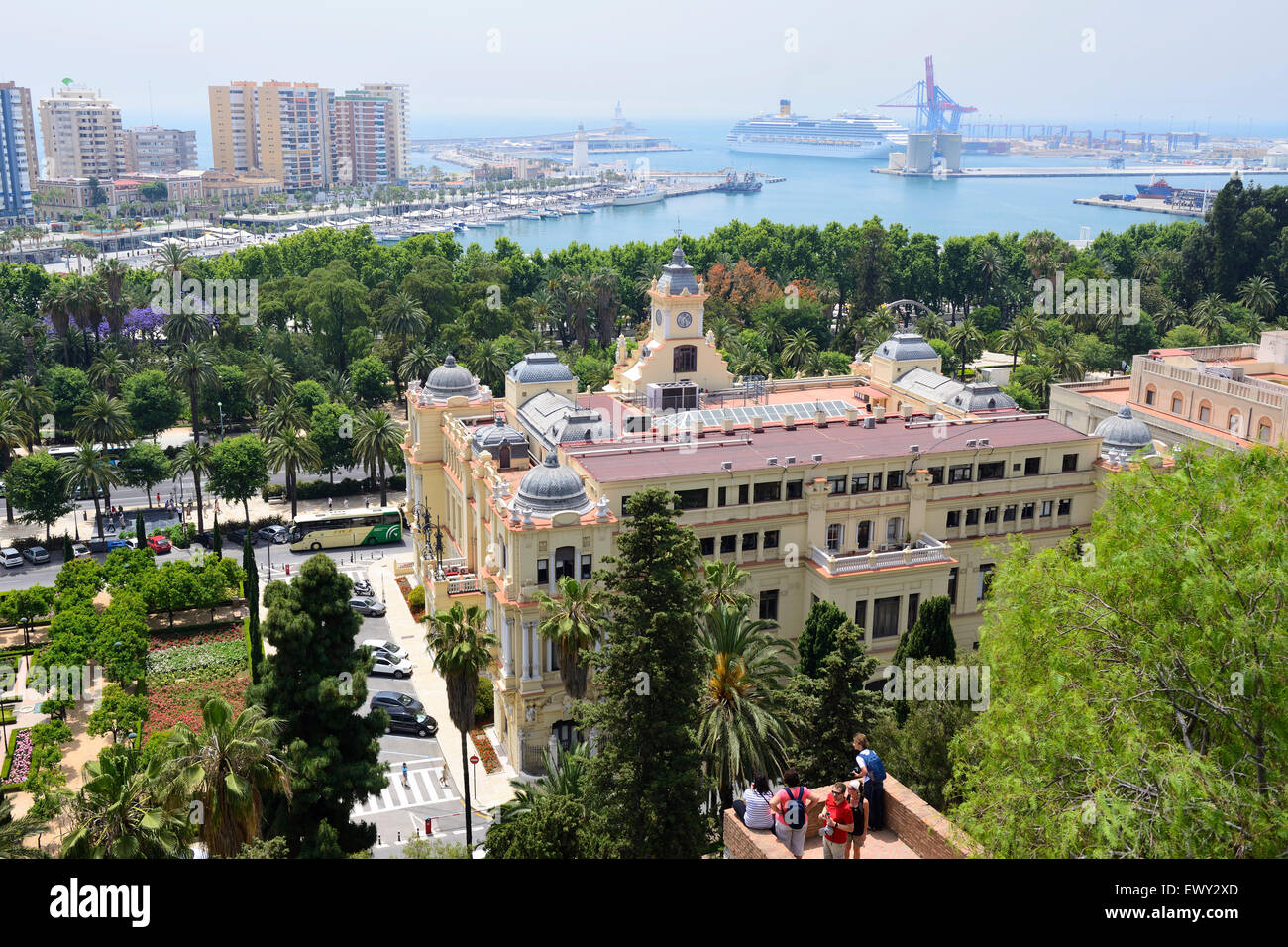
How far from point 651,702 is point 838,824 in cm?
1299

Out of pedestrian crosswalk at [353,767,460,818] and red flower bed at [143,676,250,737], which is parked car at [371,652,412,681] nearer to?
red flower bed at [143,676,250,737]

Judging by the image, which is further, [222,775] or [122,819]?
[222,775]

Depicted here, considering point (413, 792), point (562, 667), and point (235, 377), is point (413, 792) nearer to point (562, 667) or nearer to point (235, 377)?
point (562, 667)

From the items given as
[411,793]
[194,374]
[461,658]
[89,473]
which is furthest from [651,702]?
[194,374]

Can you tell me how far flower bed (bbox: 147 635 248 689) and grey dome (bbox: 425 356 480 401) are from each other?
1921 cm

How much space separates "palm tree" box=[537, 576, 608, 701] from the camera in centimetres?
4828

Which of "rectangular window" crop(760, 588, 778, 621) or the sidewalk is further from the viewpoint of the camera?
"rectangular window" crop(760, 588, 778, 621)

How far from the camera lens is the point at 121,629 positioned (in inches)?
2315

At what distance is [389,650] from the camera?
65.5 metres

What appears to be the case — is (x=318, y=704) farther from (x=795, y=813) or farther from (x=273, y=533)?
(x=273, y=533)

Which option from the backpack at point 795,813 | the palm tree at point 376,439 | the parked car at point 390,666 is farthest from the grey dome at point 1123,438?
the palm tree at point 376,439

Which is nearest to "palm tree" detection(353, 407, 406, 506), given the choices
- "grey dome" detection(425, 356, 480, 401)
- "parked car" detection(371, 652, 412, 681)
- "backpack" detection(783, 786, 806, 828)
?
"grey dome" detection(425, 356, 480, 401)
